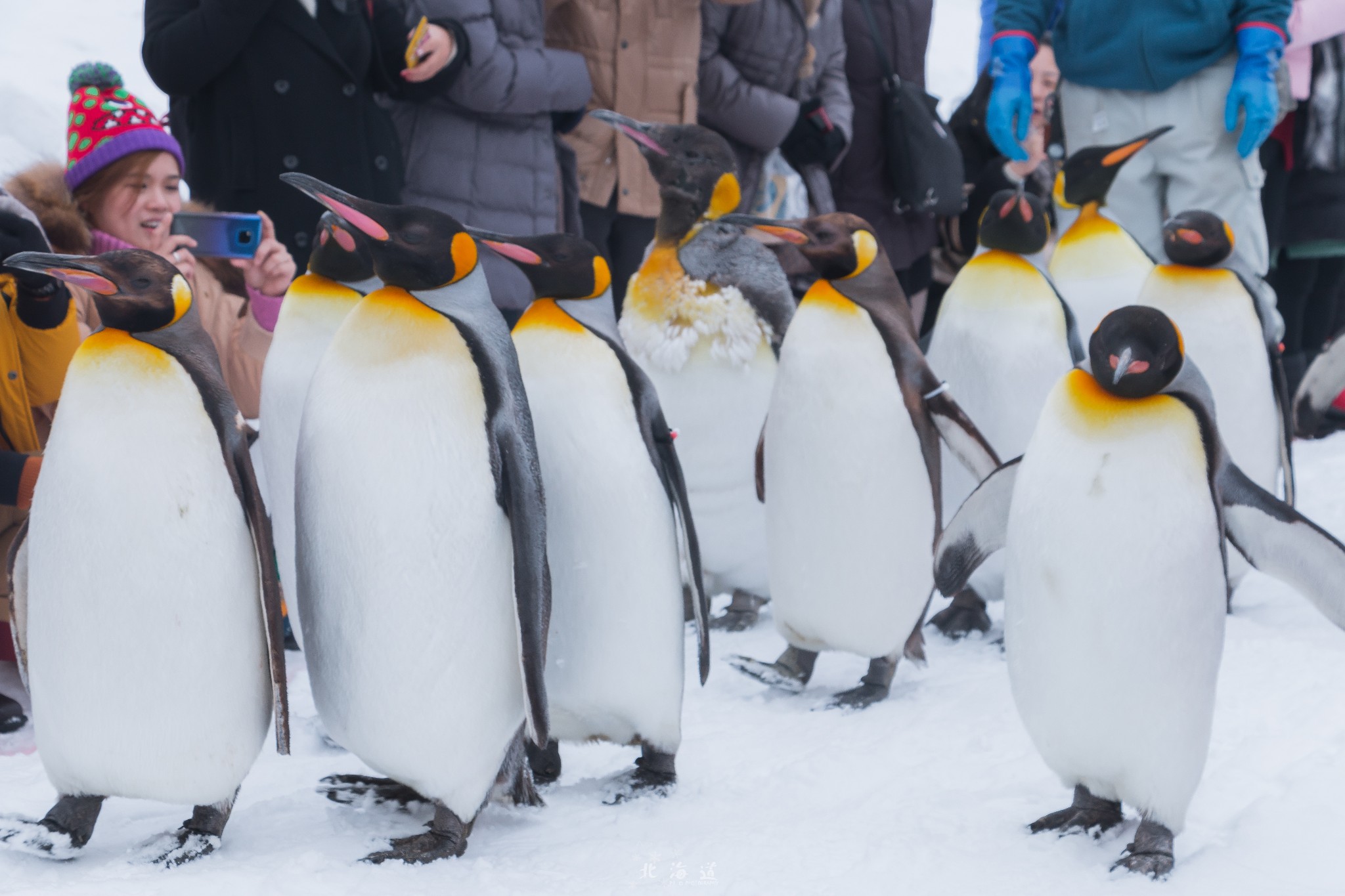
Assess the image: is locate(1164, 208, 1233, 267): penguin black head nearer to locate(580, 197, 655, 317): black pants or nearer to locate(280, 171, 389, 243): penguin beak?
locate(580, 197, 655, 317): black pants

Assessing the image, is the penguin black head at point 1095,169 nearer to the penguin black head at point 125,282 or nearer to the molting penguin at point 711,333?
the molting penguin at point 711,333

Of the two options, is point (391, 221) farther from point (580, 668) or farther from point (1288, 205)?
point (1288, 205)

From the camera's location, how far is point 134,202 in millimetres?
2744

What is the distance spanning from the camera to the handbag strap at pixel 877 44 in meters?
4.34

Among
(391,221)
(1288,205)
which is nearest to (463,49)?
(391,221)

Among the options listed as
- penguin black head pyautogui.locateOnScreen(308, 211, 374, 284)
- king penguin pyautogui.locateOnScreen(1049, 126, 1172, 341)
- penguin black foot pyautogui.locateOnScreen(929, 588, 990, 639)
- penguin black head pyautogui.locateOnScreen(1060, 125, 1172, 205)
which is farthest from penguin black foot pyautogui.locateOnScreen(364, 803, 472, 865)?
penguin black head pyautogui.locateOnScreen(1060, 125, 1172, 205)

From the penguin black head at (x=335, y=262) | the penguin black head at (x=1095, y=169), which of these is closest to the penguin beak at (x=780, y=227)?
the penguin black head at (x=335, y=262)

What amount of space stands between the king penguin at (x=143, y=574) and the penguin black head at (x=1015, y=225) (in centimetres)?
178

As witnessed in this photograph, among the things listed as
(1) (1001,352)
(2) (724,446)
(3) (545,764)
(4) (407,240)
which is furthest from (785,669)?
(4) (407,240)

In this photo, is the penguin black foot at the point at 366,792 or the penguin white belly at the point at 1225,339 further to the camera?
the penguin white belly at the point at 1225,339

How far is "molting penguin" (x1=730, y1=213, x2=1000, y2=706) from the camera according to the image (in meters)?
2.34

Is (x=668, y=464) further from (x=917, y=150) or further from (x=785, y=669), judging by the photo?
(x=917, y=150)

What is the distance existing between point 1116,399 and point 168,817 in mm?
1427

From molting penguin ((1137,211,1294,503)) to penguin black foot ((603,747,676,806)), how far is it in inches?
59.3
